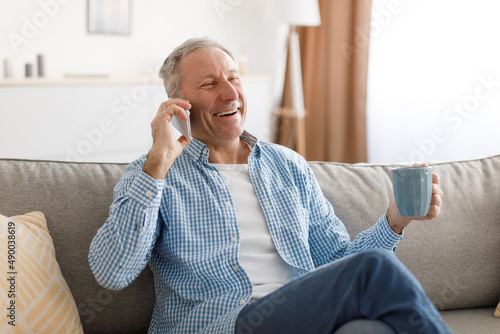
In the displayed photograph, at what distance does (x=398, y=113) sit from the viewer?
411 cm

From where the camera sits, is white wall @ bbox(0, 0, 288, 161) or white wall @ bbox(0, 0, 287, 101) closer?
white wall @ bbox(0, 0, 288, 161)

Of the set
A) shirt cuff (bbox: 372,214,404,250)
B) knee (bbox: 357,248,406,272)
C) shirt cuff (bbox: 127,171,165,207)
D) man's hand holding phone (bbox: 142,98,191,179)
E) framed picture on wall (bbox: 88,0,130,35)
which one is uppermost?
framed picture on wall (bbox: 88,0,130,35)

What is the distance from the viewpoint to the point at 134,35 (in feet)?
14.9

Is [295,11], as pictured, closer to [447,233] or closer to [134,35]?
[134,35]

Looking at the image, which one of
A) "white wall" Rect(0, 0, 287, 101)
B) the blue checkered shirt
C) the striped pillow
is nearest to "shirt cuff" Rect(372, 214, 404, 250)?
the blue checkered shirt

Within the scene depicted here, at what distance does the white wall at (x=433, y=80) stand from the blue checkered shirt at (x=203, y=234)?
2064 mm

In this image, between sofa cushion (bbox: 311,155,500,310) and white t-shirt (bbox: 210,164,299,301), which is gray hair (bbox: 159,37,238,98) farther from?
sofa cushion (bbox: 311,155,500,310)

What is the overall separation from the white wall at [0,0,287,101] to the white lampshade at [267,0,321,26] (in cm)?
12

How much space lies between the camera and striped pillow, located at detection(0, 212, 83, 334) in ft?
4.72

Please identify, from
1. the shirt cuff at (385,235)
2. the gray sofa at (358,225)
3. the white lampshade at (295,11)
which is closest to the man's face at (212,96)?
the gray sofa at (358,225)

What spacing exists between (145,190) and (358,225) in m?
0.74

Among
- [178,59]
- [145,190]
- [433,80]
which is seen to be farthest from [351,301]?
[433,80]

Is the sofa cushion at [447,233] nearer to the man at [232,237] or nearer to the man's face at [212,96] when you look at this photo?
the man at [232,237]

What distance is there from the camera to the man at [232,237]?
4.08 feet
